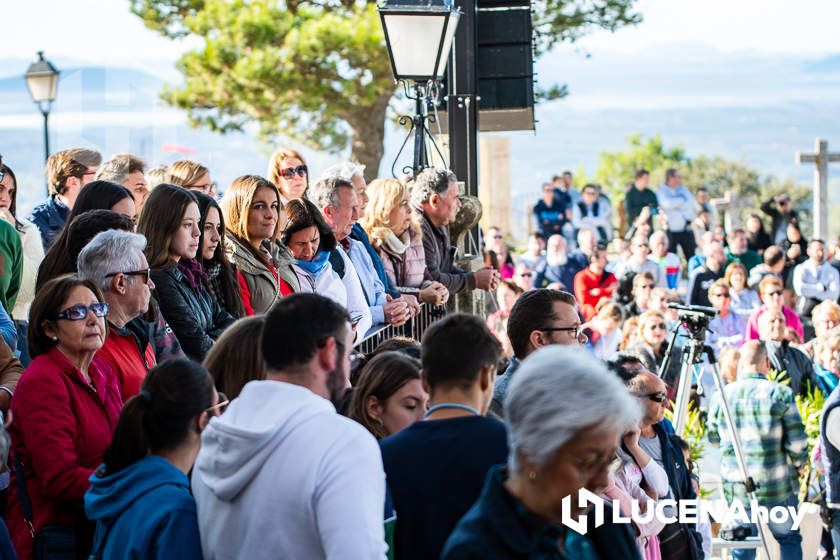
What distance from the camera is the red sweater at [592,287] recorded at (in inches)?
590

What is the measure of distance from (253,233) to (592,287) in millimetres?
9351

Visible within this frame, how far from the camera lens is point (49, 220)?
6914mm

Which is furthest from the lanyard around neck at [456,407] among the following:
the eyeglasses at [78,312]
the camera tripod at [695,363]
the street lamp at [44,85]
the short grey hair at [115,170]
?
the street lamp at [44,85]

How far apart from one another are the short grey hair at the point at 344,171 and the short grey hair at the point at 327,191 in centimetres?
10

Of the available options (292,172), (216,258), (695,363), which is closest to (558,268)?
(695,363)

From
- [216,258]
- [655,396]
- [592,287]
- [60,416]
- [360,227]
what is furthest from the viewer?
[592,287]

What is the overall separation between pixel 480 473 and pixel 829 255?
1611 centimetres

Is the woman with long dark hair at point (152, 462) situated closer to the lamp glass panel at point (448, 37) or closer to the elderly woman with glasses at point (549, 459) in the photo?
the elderly woman with glasses at point (549, 459)

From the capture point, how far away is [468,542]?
269 centimetres

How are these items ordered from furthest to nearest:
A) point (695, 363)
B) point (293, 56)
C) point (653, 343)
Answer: point (293, 56) < point (653, 343) < point (695, 363)

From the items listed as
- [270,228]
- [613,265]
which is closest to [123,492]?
[270,228]

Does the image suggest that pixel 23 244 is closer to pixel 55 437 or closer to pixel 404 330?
pixel 404 330

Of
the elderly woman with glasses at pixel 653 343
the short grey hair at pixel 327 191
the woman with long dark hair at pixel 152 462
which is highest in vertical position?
the short grey hair at pixel 327 191

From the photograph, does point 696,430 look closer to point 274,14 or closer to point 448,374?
point 448,374
